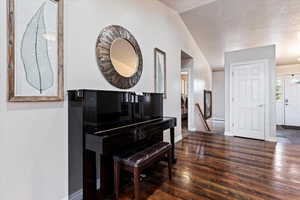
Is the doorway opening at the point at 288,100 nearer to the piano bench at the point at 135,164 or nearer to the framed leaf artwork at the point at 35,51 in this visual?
the piano bench at the point at 135,164

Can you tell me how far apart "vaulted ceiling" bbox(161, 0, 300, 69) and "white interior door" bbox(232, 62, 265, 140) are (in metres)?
0.82

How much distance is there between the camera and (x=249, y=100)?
4.28 m

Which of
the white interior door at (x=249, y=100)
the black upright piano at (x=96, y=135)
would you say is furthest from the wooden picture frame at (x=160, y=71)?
the white interior door at (x=249, y=100)

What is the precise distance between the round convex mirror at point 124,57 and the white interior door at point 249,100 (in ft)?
10.7

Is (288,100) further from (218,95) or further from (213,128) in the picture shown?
(213,128)

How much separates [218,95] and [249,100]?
13.2 ft

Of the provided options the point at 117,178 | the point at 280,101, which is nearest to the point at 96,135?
the point at 117,178

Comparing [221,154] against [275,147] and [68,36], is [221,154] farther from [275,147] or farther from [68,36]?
[68,36]

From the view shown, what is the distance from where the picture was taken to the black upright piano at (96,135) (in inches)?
61.9

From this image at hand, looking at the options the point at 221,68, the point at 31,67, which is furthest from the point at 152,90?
the point at 221,68

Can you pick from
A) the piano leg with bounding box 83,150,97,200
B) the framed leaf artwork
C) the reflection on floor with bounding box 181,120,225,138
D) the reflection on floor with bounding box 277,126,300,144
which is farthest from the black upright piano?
the reflection on floor with bounding box 277,126,300,144

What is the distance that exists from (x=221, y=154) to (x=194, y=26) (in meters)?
3.47

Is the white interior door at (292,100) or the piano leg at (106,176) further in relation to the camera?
the white interior door at (292,100)

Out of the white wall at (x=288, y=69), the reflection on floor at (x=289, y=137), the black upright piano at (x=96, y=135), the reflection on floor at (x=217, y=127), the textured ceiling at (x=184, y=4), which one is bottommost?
the reflection on floor at (x=217, y=127)
